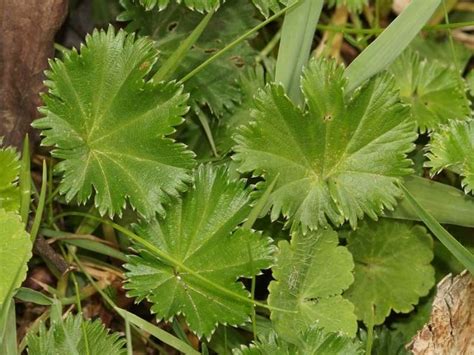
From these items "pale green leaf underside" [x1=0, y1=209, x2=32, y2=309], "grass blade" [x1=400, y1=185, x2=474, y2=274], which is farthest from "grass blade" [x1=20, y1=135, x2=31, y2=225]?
"grass blade" [x1=400, y1=185, x2=474, y2=274]

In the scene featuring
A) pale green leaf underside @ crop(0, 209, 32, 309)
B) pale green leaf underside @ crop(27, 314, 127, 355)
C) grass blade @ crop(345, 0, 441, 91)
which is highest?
grass blade @ crop(345, 0, 441, 91)

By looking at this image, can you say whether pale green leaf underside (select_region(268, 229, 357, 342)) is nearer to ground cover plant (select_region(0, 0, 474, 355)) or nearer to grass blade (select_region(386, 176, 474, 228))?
ground cover plant (select_region(0, 0, 474, 355))

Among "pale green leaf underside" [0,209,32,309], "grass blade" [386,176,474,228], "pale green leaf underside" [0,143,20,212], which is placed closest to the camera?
"pale green leaf underside" [0,209,32,309]

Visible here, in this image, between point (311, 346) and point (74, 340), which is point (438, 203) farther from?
point (74, 340)

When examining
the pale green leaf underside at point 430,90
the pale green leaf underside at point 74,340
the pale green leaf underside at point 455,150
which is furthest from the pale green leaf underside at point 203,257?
the pale green leaf underside at point 430,90

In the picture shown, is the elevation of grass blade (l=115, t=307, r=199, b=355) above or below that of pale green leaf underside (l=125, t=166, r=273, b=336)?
below

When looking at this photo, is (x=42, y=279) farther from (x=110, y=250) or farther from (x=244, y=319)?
(x=244, y=319)

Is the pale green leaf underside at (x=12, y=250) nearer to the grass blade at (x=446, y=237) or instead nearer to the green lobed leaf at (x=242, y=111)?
the green lobed leaf at (x=242, y=111)

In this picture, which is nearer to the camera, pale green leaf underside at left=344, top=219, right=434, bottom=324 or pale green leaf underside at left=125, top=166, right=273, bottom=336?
pale green leaf underside at left=125, top=166, right=273, bottom=336
